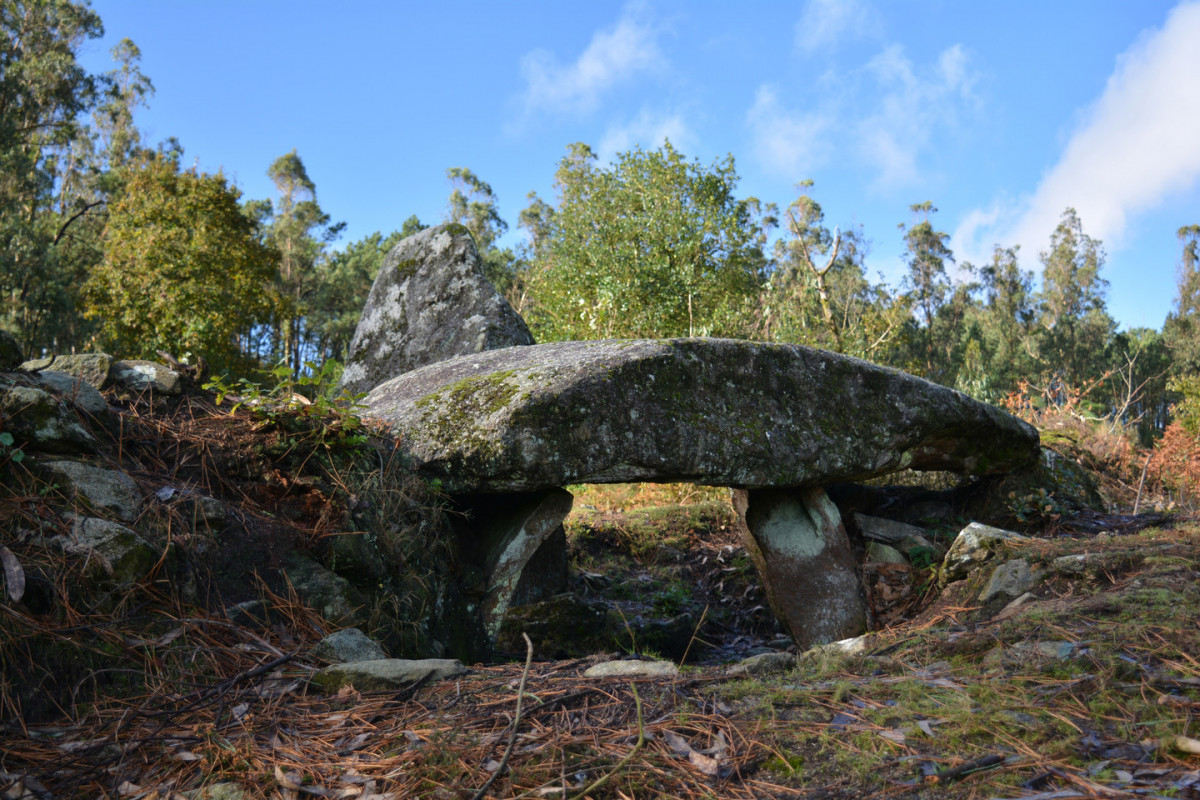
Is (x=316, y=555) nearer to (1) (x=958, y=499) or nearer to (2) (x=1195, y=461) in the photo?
(1) (x=958, y=499)

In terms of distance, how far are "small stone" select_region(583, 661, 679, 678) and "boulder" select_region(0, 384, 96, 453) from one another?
2.49 meters

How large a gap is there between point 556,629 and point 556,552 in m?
0.72

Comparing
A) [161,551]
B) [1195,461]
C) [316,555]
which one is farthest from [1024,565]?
[1195,461]

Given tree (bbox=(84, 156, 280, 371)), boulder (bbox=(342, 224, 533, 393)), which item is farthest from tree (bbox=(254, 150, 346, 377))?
boulder (bbox=(342, 224, 533, 393))

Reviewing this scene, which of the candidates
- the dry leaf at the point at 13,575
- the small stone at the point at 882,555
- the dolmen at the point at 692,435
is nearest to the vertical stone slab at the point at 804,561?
the dolmen at the point at 692,435

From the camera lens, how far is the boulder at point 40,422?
3.32 metres

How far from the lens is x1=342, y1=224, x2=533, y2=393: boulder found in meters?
7.43

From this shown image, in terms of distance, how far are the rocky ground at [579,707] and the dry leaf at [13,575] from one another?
0.04 ft

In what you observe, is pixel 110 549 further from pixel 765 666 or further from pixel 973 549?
pixel 973 549

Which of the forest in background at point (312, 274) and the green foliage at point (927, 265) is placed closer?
the forest in background at point (312, 274)

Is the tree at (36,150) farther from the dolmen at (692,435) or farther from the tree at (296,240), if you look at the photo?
the dolmen at (692,435)

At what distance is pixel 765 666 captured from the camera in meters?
3.07

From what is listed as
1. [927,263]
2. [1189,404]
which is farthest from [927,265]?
[1189,404]

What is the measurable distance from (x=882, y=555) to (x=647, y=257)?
33.3 feet
